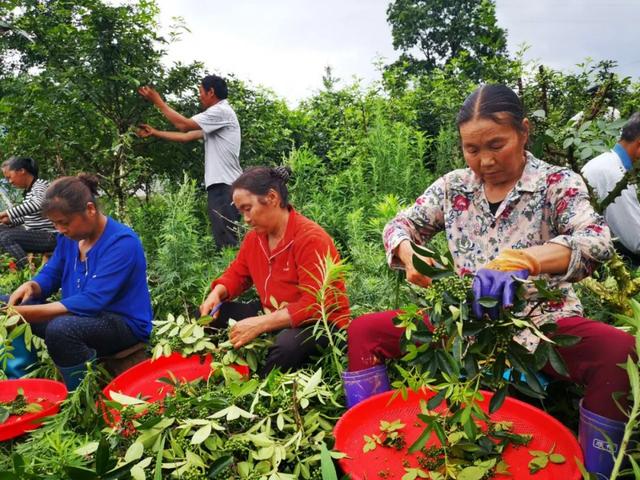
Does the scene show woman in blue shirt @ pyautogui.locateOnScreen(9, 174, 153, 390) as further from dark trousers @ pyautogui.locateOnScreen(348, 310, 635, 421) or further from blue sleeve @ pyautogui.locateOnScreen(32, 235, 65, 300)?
dark trousers @ pyautogui.locateOnScreen(348, 310, 635, 421)

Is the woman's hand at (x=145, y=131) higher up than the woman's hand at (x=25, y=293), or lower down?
higher up

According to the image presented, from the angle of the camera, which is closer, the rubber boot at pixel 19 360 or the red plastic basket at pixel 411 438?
the red plastic basket at pixel 411 438

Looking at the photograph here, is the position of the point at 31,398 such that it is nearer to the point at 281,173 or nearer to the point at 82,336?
the point at 82,336

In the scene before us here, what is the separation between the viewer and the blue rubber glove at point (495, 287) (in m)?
1.25

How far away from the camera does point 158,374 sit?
235cm

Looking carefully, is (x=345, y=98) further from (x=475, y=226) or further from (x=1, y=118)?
(x=475, y=226)

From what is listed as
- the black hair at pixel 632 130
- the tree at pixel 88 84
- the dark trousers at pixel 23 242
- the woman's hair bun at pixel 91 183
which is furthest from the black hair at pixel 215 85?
the black hair at pixel 632 130

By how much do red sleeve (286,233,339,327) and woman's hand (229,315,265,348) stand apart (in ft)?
0.50

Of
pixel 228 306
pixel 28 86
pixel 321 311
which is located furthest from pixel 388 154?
pixel 28 86

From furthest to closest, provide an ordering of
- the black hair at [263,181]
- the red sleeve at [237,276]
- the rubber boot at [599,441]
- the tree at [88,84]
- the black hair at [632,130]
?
the tree at [88,84] → the black hair at [632,130] → the red sleeve at [237,276] → the black hair at [263,181] → the rubber boot at [599,441]

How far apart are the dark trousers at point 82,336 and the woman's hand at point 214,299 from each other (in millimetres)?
486

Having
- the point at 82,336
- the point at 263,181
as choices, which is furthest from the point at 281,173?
the point at 82,336

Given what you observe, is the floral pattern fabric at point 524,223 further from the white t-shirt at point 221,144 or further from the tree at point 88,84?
the tree at point 88,84

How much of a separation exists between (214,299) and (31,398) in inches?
39.0
